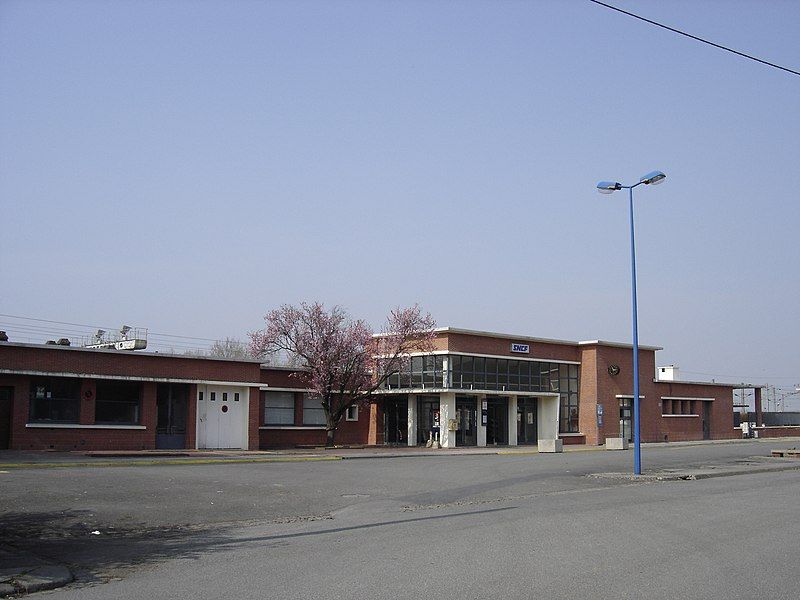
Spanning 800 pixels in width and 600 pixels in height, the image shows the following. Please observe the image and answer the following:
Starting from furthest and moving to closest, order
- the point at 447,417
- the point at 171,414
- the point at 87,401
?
the point at 447,417 < the point at 171,414 < the point at 87,401

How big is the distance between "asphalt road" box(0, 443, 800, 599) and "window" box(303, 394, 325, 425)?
2013cm

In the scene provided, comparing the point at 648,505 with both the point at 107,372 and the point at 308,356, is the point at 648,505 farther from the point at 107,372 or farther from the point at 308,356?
the point at 308,356

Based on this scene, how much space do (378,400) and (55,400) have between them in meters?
20.4

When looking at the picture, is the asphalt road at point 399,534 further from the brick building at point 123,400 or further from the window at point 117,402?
the window at point 117,402

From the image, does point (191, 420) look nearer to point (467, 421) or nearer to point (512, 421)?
point (467, 421)

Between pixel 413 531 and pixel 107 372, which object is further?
pixel 107 372

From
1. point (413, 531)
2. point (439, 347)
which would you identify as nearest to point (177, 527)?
point (413, 531)

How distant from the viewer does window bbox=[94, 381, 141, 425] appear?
33594 mm

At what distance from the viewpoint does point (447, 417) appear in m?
45.4

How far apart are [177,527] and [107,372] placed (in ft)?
66.7

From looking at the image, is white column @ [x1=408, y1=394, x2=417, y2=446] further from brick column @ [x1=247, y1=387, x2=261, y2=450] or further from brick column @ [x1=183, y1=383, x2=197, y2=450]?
brick column @ [x1=183, y1=383, x2=197, y2=450]

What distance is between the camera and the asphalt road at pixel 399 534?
928 cm

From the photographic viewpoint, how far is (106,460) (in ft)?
89.2

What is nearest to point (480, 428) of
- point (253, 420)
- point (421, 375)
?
point (421, 375)
